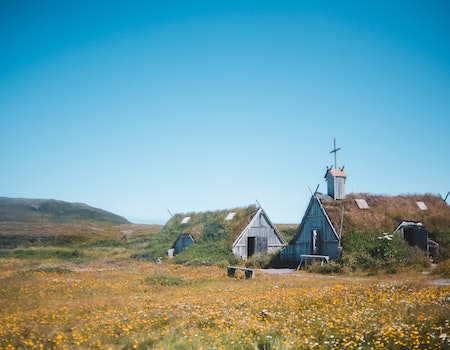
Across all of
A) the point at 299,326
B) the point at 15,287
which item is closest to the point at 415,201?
the point at 299,326

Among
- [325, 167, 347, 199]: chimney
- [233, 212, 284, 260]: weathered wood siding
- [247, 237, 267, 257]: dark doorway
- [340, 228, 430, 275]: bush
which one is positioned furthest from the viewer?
[247, 237, 267, 257]: dark doorway

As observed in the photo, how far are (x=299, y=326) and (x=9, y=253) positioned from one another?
4781 cm

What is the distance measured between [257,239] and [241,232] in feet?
6.49

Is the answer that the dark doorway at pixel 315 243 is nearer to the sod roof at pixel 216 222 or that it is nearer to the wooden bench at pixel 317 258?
the wooden bench at pixel 317 258

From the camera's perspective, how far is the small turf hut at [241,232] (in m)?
37.0

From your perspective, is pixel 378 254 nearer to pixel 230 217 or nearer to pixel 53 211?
pixel 230 217

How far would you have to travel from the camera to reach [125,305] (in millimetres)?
13117

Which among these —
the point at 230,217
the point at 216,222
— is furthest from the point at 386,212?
the point at 216,222

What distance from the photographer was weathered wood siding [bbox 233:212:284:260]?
36.8 metres

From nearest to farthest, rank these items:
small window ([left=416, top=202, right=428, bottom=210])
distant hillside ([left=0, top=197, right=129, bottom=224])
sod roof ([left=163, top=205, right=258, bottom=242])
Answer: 1. small window ([left=416, top=202, right=428, bottom=210])
2. sod roof ([left=163, top=205, right=258, bottom=242])
3. distant hillside ([left=0, top=197, right=129, bottom=224])

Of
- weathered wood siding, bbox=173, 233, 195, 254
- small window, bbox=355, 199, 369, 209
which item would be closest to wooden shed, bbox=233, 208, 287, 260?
weathered wood siding, bbox=173, 233, 195, 254

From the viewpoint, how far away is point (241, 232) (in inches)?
1458

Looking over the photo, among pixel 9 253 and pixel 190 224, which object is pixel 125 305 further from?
pixel 9 253

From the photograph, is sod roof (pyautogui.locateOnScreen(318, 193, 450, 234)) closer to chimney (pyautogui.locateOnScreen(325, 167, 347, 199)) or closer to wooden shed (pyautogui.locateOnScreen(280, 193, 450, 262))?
wooden shed (pyautogui.locateOnScreen(280, 193, 450, 262))
